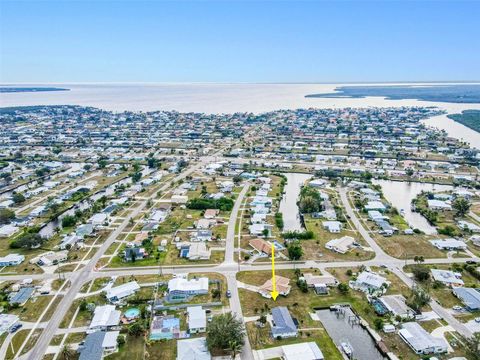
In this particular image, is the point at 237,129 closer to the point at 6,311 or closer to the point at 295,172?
the point at 295,172

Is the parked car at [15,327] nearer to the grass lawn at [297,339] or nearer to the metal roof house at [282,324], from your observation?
the grass lawn at [297,339]

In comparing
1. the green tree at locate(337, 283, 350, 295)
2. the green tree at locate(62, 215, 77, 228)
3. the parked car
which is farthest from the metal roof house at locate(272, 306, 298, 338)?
the green tree at locate(62, 215, 77, 228)

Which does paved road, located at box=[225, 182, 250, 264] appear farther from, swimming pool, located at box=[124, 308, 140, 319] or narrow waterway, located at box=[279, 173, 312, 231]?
swimming pool, located at box=[124, 308, 140, 319]

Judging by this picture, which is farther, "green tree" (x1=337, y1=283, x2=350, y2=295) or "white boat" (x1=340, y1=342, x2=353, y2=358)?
"green tree" (x1=337, y1=283, x2=350, y2=295)

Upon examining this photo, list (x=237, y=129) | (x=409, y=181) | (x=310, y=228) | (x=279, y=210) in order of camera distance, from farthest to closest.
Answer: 1. (x=237, y=129)
2. (x=409, y=181)
3. (x=279, y=210)
4. (x=310, y=228)

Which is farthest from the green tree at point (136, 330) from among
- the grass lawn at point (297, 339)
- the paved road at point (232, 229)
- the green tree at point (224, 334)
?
the paved road at point (232, 229)

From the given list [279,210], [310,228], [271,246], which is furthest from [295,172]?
[271,246]

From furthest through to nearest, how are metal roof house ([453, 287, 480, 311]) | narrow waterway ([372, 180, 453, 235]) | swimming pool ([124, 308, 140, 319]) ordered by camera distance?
narrow waterway ([372, 180, 453, 235]) < metal roof house ([453, 287, 480, 311]) < swimming pool ([124, 308, 140, 319])

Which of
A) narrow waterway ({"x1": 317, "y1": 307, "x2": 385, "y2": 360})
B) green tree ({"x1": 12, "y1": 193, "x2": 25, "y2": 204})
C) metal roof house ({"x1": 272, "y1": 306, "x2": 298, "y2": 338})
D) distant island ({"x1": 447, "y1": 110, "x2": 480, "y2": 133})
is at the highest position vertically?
distant island ({"x1": 447, "y1": 110, "x2": 480, "y2": 133})
